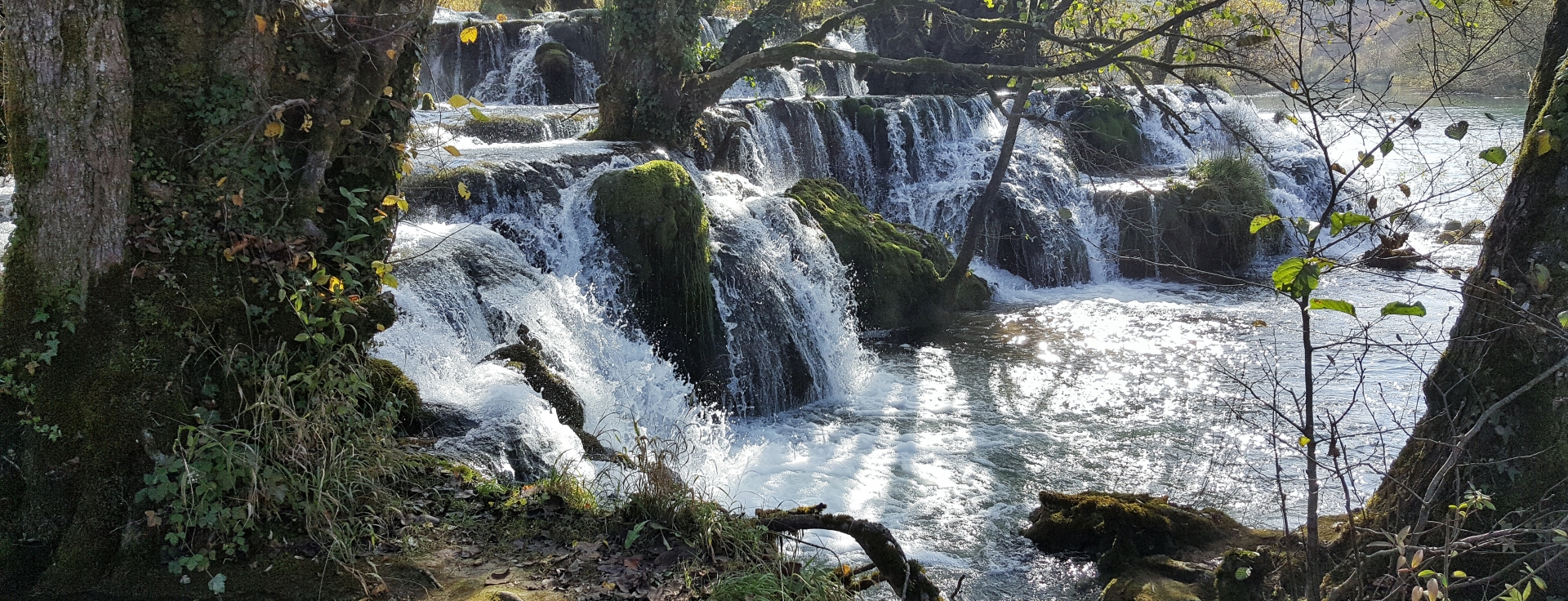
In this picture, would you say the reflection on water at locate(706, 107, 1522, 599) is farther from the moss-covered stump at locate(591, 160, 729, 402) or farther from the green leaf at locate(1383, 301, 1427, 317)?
the green leaf at locate(1383, 301, 1427, 317)

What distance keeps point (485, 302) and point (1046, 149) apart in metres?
12.0

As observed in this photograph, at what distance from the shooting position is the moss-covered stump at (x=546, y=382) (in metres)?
6.08

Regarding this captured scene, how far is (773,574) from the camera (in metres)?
3.23

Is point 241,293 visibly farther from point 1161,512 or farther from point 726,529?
point 1161,512

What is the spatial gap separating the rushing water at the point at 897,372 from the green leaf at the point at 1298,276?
116 cm

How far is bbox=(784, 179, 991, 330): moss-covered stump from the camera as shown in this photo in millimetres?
11086

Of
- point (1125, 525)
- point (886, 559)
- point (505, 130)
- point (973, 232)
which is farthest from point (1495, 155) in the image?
point (505, 130)

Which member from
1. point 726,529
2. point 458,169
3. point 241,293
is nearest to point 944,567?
point 726,529

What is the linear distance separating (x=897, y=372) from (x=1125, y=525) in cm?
439

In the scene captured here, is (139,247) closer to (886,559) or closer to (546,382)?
(886,559)

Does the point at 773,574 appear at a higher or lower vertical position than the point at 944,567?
higher

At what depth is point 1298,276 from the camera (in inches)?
104

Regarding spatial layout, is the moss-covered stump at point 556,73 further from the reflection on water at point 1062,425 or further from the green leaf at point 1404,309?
the green leaf at point 1404,309

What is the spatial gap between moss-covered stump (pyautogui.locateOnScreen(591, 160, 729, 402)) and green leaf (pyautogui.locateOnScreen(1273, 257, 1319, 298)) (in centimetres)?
599
